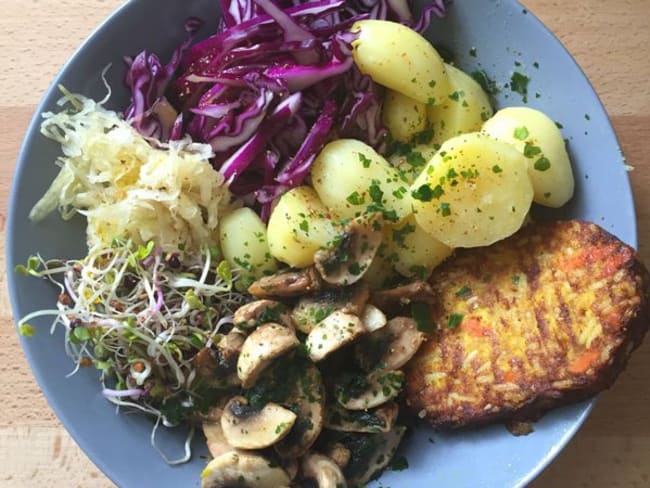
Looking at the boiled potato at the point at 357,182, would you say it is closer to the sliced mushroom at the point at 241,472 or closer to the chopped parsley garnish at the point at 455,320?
the chopped parsley garnish at the point at 455,320

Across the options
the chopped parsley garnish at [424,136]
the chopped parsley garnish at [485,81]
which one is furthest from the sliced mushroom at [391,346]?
the chopped parsley garnish at [485,81]

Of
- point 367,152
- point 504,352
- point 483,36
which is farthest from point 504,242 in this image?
A: point 483,36

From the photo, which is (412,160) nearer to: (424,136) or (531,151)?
(424,136)

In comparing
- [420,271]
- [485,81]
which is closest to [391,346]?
[420,271]

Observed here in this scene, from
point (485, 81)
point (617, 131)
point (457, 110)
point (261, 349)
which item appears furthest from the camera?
point (617, 131)

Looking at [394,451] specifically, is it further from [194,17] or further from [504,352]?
[194,17]

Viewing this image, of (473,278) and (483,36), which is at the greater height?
(483,36)
